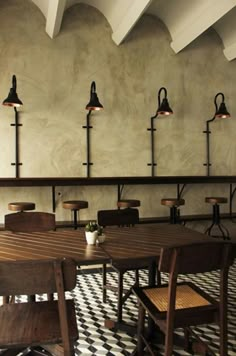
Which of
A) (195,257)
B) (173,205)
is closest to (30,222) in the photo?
(195,257)

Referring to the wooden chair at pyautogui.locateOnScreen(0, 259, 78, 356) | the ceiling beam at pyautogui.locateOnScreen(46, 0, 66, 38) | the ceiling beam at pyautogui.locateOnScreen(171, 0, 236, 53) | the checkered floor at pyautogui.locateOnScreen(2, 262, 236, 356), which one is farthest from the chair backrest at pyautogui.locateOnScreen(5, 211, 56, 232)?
the ceiling beam at pyautogui.locateOnScreen(171, 0, 236, 53)

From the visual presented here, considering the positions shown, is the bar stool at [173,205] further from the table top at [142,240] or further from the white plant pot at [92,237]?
the white plant pot at [92,237]

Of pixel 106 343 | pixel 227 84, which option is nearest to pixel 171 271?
pixel 106 343

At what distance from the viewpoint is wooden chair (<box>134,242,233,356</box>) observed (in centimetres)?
188

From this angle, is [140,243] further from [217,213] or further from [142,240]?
[217,213]

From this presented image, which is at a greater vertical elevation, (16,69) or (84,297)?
(16,69)

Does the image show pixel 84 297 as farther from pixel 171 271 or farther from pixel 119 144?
pixel 119 144

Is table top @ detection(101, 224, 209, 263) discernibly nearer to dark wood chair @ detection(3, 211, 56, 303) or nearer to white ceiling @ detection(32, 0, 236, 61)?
dark wood chair @ detection(3, 211, 56, 303)

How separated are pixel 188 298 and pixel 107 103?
425 centimetres

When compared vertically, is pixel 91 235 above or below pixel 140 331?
Answer: above

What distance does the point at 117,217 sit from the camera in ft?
11.0

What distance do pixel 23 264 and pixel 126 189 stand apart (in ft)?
14.5

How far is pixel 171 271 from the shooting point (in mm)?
1881

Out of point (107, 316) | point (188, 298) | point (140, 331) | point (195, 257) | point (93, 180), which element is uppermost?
point (93, 180)
